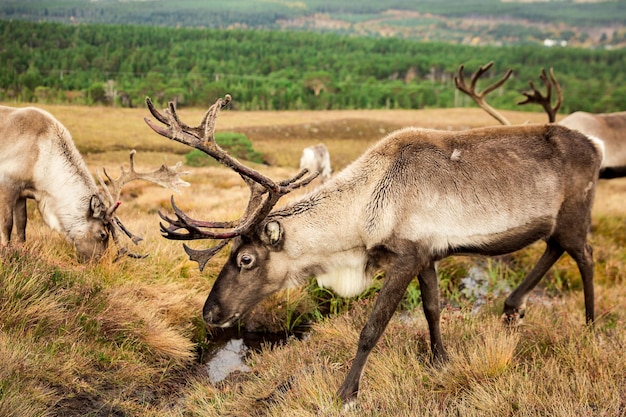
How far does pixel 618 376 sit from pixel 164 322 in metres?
3.22

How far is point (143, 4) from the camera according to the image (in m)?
9.07

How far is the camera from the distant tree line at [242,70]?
7621mm

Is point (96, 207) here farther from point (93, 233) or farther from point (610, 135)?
point (610, 135)

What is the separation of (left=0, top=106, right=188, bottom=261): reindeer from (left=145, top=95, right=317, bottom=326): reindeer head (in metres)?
2.14

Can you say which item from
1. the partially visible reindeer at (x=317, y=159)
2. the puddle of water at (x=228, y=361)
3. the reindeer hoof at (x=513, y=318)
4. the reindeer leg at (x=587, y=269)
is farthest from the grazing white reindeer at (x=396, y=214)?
the partially visible reindeer at (x=317, y=159)

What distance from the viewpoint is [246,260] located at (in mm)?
3436

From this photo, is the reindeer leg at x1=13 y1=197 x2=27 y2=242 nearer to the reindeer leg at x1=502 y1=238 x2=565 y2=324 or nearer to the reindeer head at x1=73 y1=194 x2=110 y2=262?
the reindeer head at x1=73 y1=194 x2=110 y2=262

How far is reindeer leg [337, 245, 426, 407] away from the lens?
3199mm

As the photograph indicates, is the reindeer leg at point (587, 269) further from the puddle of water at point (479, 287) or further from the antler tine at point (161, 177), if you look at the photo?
the antler tine at point (161, 177)

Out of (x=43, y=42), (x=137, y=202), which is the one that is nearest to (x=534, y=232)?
(x=137, y=202)

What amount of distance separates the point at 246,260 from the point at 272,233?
26cm

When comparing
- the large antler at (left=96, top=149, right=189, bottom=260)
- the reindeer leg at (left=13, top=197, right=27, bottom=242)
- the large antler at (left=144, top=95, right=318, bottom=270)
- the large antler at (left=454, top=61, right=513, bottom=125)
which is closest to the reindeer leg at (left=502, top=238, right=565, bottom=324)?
the large antler at (left=144, top=95, right=318, bottom=270)

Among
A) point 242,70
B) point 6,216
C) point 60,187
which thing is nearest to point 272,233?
point 60,187

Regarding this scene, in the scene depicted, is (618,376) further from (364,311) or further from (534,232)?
(364,311)
